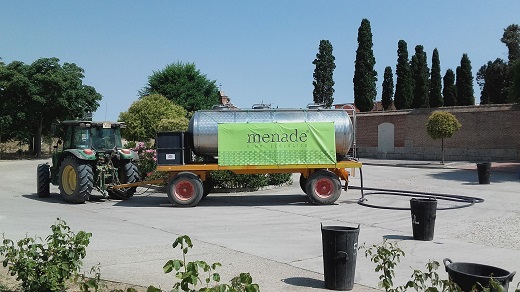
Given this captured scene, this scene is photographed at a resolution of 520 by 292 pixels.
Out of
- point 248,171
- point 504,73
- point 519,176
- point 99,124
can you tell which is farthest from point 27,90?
point 504,73

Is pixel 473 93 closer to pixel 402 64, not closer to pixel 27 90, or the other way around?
pixel 402 64

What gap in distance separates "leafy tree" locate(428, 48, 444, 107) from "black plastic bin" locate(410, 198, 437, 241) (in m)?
35.8

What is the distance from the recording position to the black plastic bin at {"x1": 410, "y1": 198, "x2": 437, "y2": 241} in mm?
10086

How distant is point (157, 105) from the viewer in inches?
1393

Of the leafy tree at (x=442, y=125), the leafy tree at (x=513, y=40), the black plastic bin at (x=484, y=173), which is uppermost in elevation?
the leafy tree at (x=513, y=40)

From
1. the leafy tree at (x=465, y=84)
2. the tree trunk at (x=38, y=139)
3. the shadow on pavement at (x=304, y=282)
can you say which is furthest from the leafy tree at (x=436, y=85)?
the shadow on pavement at (x=304, y=282)

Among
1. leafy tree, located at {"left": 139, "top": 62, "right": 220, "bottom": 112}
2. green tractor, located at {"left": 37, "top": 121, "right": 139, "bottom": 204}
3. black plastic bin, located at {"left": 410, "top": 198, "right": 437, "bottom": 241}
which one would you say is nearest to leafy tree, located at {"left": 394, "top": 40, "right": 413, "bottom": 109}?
leafy tree, located at {"left": 139, "top": 62, "right": 220, "bottom": 112}

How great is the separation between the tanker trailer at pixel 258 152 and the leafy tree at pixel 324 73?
36.0 m

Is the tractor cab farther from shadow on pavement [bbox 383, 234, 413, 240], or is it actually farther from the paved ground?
shadow on pavement [bbox 383, 234, 413, 240]

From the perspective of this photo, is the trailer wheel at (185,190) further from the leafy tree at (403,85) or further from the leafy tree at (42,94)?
the leafy tree at (403,85)

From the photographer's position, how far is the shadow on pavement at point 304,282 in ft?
22.9

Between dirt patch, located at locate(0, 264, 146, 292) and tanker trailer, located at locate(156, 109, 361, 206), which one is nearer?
dirt patch, located at locate(0, 264, 146, 292)

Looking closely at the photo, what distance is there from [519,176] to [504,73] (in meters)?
30.8

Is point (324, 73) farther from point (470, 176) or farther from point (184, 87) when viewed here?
point (470, 176)
